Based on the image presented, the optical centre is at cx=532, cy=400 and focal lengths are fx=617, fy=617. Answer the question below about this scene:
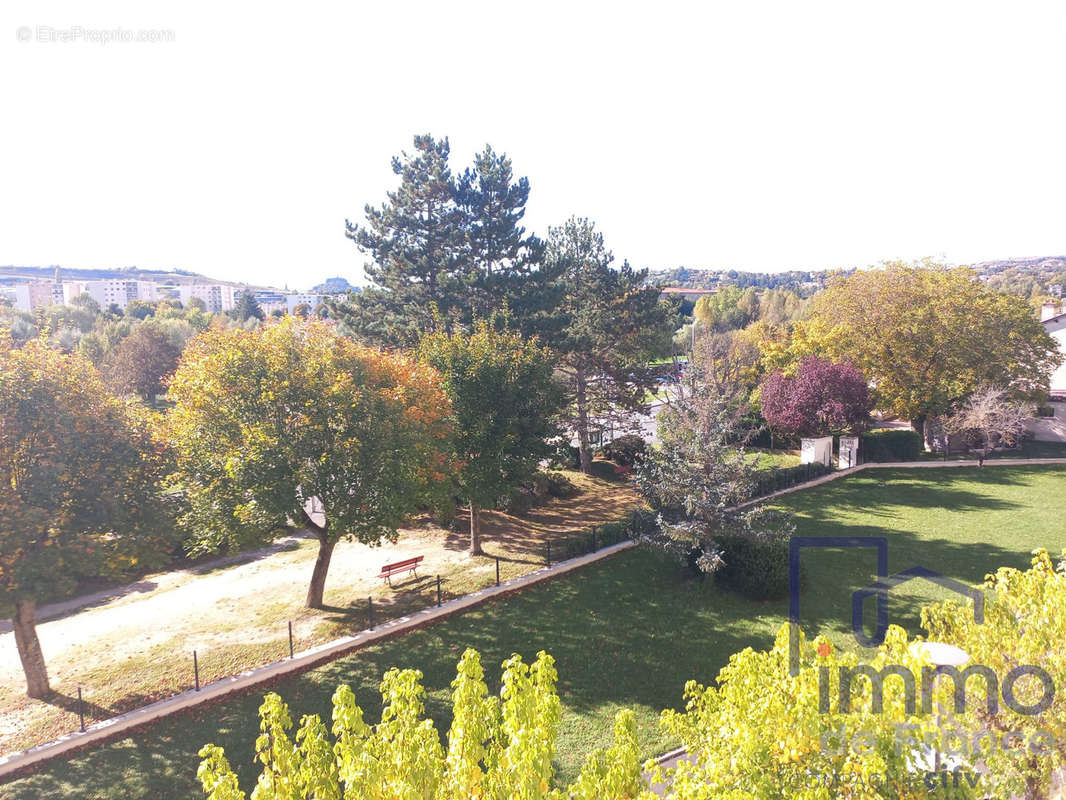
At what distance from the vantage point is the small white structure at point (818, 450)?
2836 cm

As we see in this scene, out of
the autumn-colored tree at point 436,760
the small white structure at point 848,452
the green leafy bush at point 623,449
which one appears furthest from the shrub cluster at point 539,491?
the autumn-colored tree at point 436,760

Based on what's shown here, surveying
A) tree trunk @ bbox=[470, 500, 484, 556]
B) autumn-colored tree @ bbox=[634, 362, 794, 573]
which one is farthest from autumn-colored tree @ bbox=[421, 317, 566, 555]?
autumn-colored tree @ bbox=[634, 362, 794, 573]

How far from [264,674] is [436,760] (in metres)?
9.11

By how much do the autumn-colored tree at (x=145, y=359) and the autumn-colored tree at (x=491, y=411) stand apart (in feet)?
142

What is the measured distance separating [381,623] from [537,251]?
58.2 feet

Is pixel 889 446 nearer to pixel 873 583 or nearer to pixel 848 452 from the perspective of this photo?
pixel 848 452

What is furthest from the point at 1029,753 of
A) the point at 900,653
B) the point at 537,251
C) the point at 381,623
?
the point at 537,251

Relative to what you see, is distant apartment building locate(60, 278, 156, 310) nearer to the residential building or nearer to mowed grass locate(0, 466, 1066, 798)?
mowed grass locate(0, 466, 1066, 798)

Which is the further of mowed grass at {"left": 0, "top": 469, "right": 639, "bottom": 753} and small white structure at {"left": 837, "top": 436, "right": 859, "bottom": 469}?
small white structure at {"left": 837, "top": 436, "right": 859, "bottom": 469}

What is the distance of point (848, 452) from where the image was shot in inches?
1152

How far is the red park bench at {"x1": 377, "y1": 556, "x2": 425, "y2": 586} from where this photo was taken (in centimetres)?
1673

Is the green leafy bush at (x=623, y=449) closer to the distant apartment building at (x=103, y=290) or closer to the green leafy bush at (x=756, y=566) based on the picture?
the green leafy bush at (x=756, y=566)

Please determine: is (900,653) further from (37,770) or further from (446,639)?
(37,770)

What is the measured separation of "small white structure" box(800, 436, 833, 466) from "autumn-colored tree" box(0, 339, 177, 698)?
25641 mm
